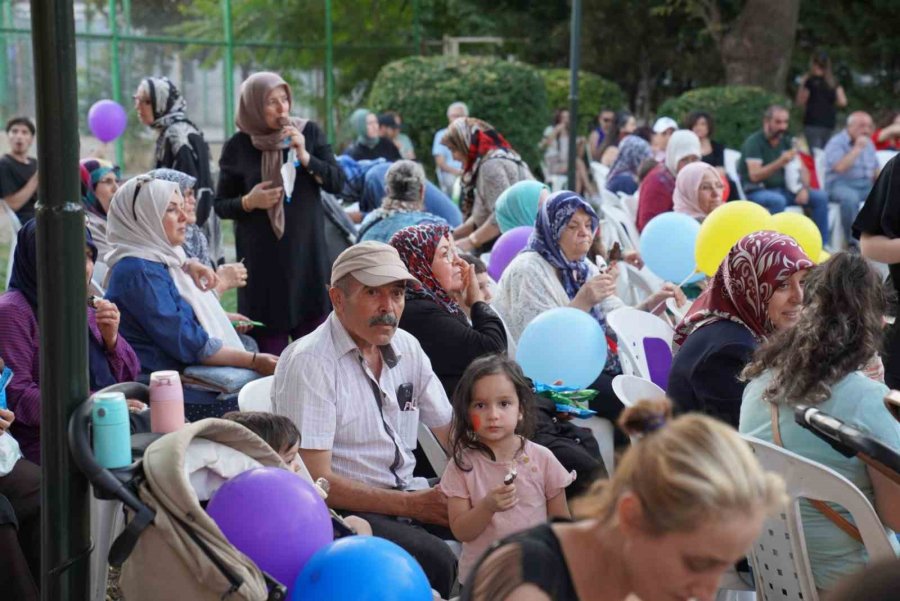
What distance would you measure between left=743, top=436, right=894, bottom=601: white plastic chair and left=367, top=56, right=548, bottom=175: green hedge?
1113cm

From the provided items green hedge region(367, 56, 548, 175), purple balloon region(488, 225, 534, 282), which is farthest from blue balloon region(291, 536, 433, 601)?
green hedge region(367, 56, 548, 175)

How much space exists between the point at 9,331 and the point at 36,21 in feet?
5.60

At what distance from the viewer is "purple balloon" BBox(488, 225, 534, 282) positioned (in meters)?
6.16

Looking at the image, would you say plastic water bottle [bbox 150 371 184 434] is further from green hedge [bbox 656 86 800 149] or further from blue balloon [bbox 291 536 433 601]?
green hedge [bbox 656 86 800 149]

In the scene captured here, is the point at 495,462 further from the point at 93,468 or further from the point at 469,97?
the point at 469,97

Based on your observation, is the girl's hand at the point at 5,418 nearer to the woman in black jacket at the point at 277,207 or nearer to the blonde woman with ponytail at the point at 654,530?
the blonde woman with ponytail at the point at 654,530

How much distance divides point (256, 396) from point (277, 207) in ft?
7.34

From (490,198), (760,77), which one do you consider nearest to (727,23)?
(760,77)

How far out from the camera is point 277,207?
595 centimetres

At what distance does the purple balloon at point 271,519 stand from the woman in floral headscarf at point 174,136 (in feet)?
14.5

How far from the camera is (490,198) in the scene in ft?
24.5

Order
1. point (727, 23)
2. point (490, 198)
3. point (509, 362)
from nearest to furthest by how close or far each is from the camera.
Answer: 1. point (509, 362)
2. point (490, 198)
3. point (727, 23)

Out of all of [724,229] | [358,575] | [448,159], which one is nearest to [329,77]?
[448,159]

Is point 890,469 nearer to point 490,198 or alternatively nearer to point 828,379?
point 828,379
